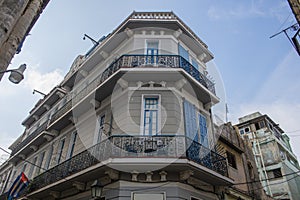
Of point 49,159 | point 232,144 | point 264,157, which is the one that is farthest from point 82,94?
point 264,157

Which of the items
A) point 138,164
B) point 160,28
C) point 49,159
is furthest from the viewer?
point 49,159

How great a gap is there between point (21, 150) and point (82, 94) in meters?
8.56

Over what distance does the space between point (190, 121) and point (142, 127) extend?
7.68ft

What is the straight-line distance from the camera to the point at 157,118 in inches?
377

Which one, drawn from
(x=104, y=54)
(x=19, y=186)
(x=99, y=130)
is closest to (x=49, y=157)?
(x=19, y=186)

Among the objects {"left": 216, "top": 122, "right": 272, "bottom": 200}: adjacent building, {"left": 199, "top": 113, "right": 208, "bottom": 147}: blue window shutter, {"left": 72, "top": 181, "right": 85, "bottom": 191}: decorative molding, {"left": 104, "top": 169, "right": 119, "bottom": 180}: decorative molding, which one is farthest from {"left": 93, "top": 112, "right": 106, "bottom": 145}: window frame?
{"left": 216, "top": 122, "right": 272, "bottom": 200}: adjacent building

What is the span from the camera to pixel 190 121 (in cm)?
1016

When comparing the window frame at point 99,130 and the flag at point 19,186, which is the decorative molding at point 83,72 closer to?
the window frame at point 99,130

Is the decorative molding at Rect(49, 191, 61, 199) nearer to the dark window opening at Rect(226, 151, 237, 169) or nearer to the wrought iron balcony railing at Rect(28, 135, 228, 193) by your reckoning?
the wrought iron balcony railing at Rect(28, 135, 228, 193)

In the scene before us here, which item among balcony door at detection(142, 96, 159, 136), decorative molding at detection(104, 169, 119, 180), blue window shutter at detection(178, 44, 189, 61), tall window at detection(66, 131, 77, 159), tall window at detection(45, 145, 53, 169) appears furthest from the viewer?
tall window at detection(45, 145, 53, 169)

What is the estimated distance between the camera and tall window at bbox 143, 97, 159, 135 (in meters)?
9.24

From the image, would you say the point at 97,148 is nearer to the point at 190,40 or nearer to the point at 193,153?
the point at 193,153

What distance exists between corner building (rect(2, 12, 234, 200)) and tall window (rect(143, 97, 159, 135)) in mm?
44

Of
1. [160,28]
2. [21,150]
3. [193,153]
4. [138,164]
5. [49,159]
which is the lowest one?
[138,164]
